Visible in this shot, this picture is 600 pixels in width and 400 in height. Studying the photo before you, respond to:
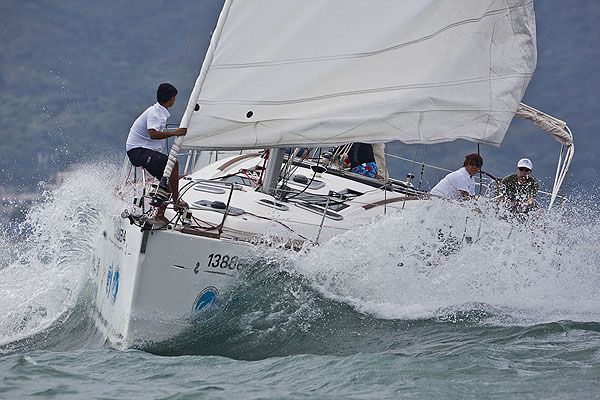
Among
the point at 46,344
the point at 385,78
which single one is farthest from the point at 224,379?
the point at 385,78

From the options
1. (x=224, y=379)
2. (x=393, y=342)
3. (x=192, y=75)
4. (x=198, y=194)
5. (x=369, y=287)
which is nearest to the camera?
(x=224, y=379)

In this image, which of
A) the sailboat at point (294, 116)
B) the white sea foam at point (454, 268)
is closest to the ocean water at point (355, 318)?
the white sea foam at point (454, 268)

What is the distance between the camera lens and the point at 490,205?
7.11 m

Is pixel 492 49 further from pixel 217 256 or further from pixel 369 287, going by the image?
pixel 217 256

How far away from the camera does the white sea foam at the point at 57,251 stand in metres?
6.82

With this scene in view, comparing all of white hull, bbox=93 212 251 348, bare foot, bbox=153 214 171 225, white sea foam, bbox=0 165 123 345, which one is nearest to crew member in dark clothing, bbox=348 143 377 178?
white sea foam, bbox=0 165 123 345

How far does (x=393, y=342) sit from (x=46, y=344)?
8.02ft

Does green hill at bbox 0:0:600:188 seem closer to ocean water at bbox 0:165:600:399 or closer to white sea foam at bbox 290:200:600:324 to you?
ocean water at bbox 0:165:600:399

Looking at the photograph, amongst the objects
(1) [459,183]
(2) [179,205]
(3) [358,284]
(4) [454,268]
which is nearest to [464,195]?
(1) [459,183]

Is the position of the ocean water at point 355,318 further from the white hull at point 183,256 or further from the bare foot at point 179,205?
the bare foot at point 179,205

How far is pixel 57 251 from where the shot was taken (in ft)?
23.6

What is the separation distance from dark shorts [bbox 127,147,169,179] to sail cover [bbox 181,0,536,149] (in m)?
0.37

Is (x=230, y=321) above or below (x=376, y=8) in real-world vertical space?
below

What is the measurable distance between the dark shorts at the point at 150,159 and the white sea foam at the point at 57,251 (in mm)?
768
